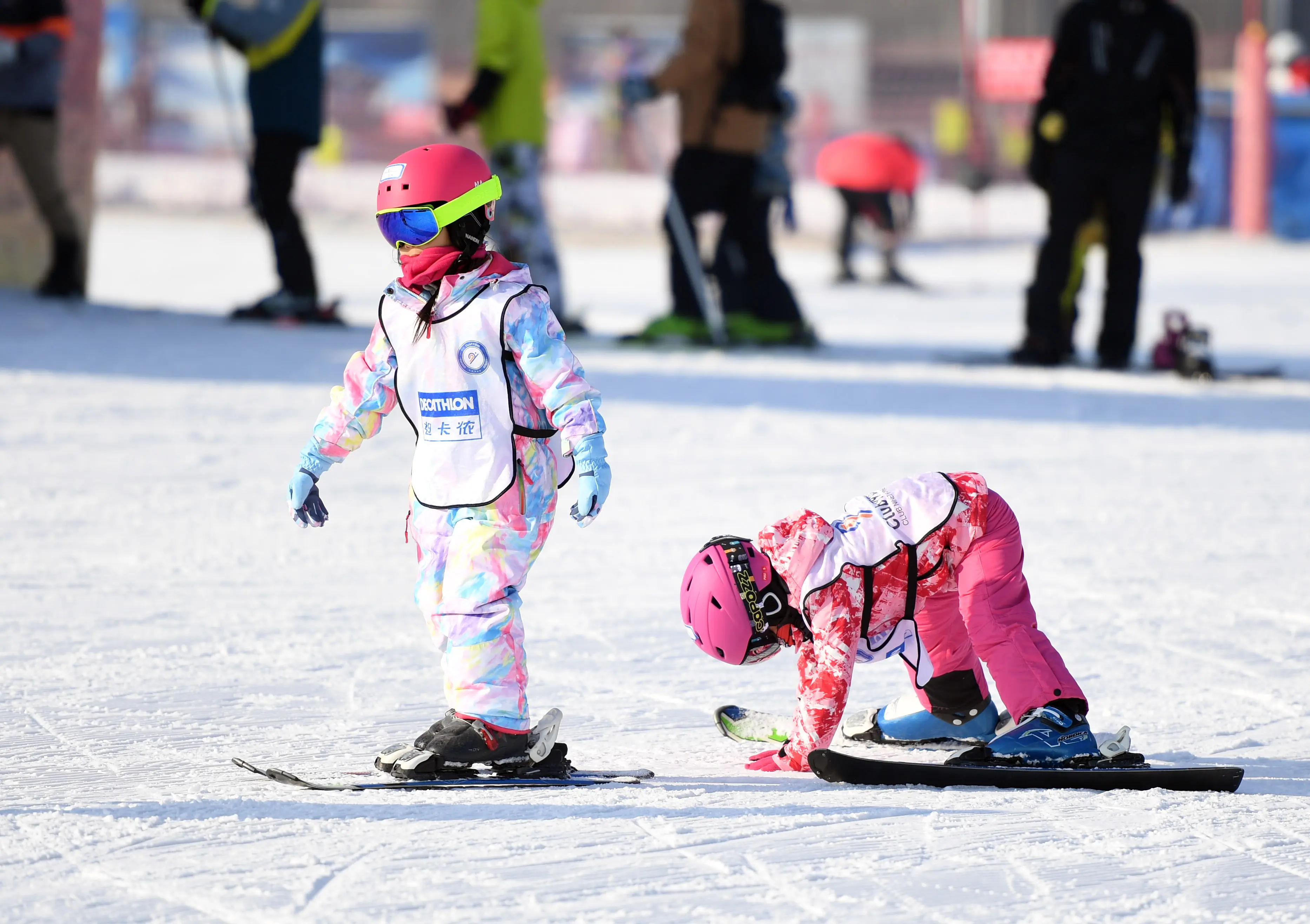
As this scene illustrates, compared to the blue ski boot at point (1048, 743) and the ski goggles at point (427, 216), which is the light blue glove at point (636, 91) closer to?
the ski goggles at point (427, 216)

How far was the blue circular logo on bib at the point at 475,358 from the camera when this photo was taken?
3119mm

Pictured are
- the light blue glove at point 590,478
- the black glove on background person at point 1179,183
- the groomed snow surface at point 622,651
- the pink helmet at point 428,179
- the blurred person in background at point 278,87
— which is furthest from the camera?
the blurred person in background at point 278,87

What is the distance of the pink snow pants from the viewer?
3.33 m

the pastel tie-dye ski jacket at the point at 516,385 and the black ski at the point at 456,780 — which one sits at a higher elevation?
the pastel tie-dye ski jacket at the point at 516,385

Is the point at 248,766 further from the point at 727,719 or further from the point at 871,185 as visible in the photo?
the point at 871,185

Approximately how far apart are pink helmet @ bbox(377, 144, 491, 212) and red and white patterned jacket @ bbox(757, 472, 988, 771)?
81cm

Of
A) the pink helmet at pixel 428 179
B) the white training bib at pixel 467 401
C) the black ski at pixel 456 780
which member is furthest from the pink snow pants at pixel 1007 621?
the pink helmet at pixel 428 179

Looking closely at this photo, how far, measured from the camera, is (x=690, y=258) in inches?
360

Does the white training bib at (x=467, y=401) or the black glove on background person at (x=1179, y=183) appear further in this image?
the black glove on background person at (x=1179, y=183)

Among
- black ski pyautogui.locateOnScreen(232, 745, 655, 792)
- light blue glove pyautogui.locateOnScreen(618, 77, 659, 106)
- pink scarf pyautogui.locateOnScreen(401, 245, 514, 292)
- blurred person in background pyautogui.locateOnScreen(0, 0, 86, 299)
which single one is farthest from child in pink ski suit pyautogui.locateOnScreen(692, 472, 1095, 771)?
blurred person in background pyautogui.locateOnScreen(0, 0, 86, 299)

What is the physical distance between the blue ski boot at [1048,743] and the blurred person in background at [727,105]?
5883mm

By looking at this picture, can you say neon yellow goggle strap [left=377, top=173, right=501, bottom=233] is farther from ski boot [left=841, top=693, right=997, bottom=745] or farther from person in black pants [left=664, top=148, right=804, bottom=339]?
person in black pants [left=664, top=148, right=804, bottom=339]

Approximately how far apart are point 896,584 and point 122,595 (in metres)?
2.09

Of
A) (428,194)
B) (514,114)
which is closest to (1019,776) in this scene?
(428,194)
